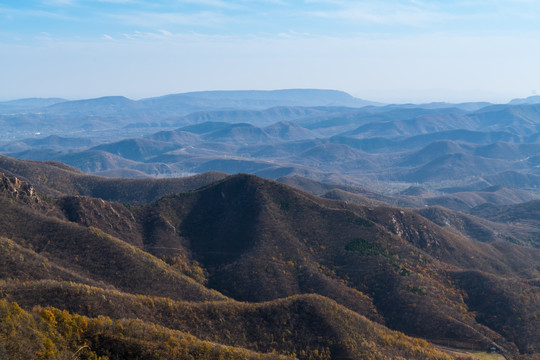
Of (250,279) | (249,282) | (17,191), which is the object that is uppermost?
(17,191)

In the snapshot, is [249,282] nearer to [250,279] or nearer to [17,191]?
[250,279]

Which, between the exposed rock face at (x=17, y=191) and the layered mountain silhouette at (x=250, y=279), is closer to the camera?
the layered mountain silhouette at (x=250, y=279)

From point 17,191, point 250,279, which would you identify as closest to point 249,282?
point 250,279

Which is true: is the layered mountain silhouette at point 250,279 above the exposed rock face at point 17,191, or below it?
below

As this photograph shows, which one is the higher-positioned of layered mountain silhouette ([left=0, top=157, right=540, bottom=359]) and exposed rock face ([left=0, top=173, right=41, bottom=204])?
exposed rock face ([left=0, top=173, right=41, bottom=204])

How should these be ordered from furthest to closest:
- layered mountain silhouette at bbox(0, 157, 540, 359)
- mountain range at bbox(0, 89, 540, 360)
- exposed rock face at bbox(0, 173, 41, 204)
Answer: exposed rock face at bbox(0, 173, 41, 204), layered mountain silhouette at bbox(0, 157, 540, 359), mountain range at bbox(0, 89, 540, 360)

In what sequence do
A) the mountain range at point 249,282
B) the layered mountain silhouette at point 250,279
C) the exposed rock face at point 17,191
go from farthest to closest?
the exposed rock face at point 17,191
the layered mountain silhouette at point 250,279
the mountain range at point 249,282

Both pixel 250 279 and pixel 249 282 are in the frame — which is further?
pixel 250 279

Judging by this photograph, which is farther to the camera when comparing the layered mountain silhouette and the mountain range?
the layered mountain silhouette

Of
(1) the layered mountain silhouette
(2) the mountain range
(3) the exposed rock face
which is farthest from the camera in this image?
(3) the exposed rock face
